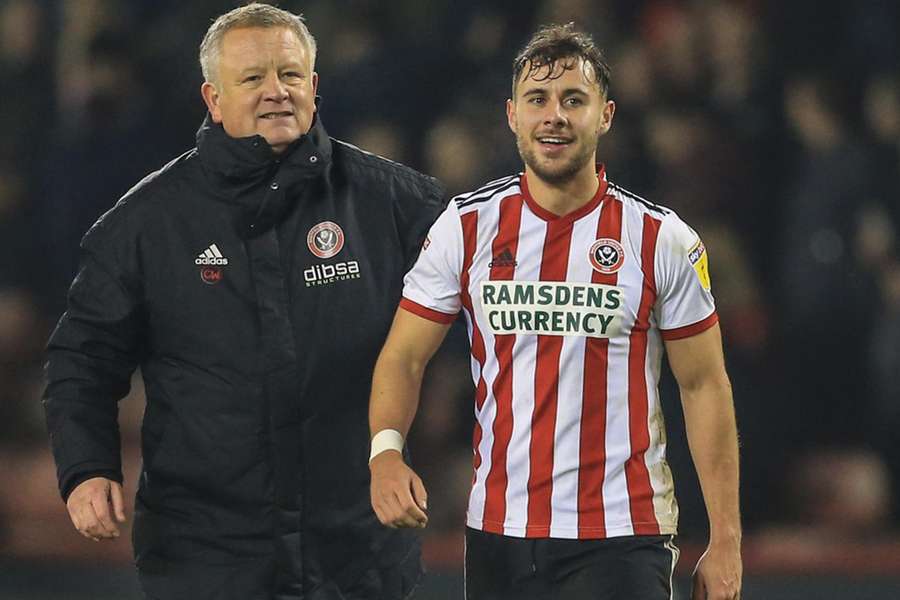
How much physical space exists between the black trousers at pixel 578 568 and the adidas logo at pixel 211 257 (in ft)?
2.71

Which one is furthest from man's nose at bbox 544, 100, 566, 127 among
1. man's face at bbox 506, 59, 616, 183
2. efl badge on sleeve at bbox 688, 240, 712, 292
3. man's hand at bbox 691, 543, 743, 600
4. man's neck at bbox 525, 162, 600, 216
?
man's hand at bbox 691, 543, 743, 600

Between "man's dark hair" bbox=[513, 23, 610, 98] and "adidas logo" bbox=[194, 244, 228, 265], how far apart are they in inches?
29.1

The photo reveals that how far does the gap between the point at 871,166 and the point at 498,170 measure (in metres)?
1.41

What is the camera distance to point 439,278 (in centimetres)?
290

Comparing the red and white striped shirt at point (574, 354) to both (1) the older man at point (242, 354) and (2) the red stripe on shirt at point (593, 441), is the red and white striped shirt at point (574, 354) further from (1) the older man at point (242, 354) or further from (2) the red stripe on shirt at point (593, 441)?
(1) the older man at point (242, 354)

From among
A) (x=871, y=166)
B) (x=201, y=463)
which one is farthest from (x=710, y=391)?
(x=871, y=166)

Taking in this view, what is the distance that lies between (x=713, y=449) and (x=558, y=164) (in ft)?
1.99

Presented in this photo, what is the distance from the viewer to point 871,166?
18.6 feet

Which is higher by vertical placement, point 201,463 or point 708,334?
point 708,334

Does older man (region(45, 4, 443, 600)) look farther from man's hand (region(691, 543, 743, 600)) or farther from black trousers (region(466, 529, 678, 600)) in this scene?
man's hand (region(691, 543, 743, 600))

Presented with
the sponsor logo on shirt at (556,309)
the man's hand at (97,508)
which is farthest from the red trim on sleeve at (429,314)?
the man's hand at (97,508)

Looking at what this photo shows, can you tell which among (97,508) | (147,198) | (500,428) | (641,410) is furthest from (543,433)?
(147,198)

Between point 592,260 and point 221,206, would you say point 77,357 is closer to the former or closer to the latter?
point 221,206

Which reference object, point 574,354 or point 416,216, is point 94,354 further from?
point 574,354
